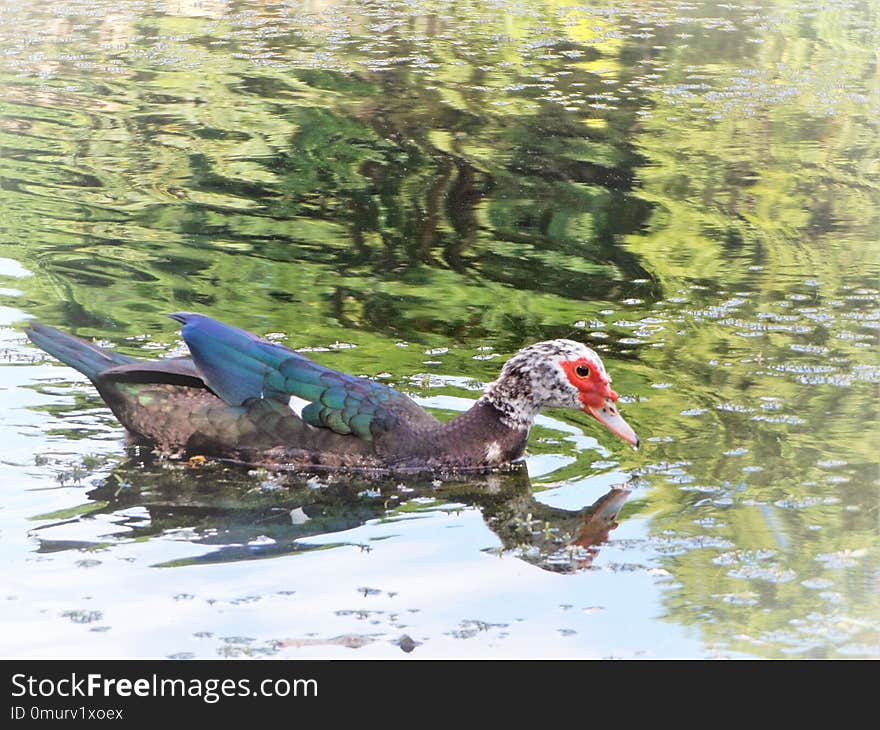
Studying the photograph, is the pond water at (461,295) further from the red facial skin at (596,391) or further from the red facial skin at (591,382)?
the red facial skin at (591,382)

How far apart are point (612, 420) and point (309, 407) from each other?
1.59 m

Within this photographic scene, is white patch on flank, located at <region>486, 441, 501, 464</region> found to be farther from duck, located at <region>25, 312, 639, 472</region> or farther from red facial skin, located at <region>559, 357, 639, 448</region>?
red facial skin, located at <region>559, 357, 639, 448</region>

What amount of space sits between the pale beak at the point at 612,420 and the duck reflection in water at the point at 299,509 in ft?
1.34

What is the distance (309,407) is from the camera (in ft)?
26.1

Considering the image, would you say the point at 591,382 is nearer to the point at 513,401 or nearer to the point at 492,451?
the point at 513,401

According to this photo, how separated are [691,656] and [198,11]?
15485mm

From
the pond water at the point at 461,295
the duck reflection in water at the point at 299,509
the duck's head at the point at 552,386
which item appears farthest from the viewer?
the duck's head at the point at 552,386

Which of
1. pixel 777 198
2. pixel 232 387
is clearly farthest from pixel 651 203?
pixel 232 387

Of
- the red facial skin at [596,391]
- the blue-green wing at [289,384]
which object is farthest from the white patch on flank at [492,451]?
the red facial skin at [596,391]

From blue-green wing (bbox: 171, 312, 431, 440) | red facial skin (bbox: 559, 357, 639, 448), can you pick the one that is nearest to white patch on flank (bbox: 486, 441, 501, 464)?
blue-green wing (bbox: 171, 312, 431, 440)

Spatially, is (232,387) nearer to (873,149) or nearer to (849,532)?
(849,532)

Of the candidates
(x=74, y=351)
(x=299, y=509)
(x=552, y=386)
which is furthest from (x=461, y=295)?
(x=299, y=509)

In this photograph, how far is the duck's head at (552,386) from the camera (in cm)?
817

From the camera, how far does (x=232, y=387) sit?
8047 mm
